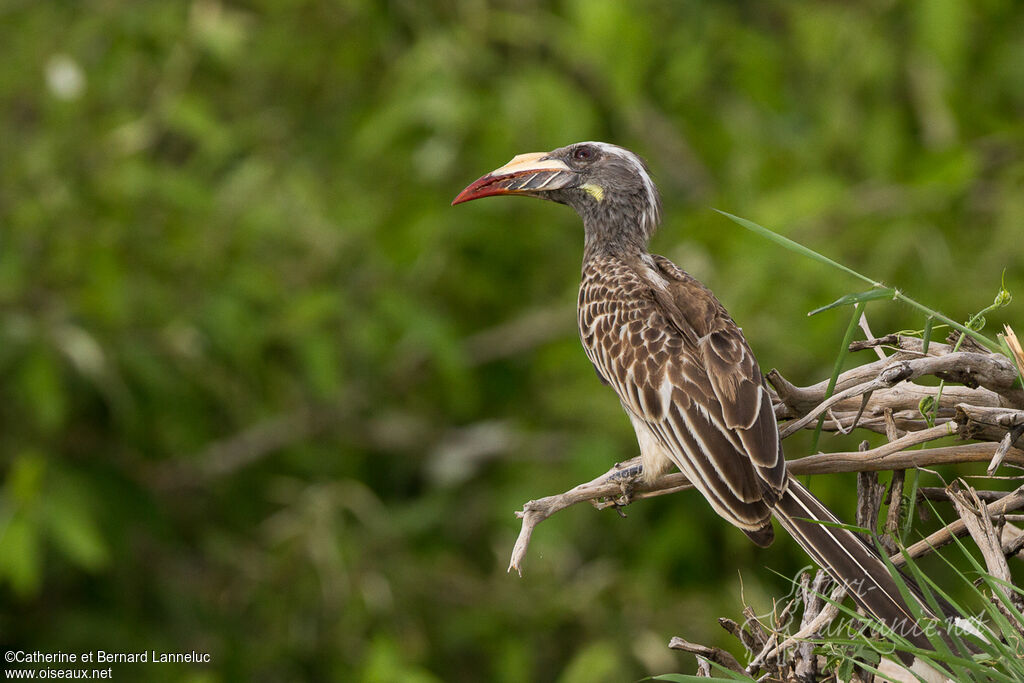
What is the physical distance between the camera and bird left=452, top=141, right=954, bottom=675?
256cm

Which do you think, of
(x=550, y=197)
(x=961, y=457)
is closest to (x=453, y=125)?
(x=550, y=197)

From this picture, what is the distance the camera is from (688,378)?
3.38 metres

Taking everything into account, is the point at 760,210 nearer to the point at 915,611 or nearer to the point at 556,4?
the point at 556,4

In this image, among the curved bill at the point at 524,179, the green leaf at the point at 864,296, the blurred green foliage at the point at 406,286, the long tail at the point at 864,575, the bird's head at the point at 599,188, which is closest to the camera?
the green leaf at the point at 864,296

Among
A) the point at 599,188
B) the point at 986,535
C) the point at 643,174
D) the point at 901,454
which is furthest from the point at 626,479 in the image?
the point at 643,174

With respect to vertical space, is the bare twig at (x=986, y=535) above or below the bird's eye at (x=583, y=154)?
below

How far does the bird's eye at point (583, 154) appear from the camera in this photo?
4492 millimetres

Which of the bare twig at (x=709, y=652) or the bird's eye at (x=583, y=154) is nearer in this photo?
the bare twig at (x=709, y=652)

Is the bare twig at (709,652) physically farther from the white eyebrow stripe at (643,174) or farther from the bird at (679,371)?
the white eyebrow stripe at (643,174)

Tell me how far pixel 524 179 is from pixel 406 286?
3.44 metres

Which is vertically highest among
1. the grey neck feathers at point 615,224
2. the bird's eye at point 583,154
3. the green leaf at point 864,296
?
the bird's eye at point 583,154

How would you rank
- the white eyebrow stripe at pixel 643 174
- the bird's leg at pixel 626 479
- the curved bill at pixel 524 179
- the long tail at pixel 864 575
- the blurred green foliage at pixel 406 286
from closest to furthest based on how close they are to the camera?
1. the long tail at pixel 864 575
2. the bird's leg at pixel 626 479
3. the curved bill at pixel 524 179
4. the white eyebrow stripe at pixel 643 174
5. the blurred green foliage at pixel 406 286

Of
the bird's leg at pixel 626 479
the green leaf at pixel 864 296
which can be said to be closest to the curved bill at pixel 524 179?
the bird's leg at pixel 626 479

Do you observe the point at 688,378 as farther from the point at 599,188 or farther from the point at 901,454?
the point at 599,188
